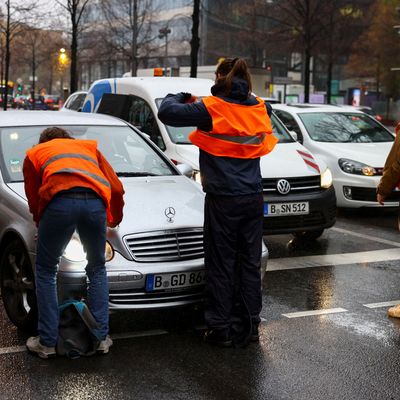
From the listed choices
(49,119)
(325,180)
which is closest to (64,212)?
(49,119)

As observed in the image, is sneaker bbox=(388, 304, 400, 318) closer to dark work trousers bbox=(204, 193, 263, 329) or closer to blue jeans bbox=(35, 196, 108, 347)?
dark work trousers bbox=(204, 193, 263, 329)

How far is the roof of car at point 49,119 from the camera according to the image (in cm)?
643

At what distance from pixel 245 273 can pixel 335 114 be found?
7.86 meters

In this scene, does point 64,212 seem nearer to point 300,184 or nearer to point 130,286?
point 130,286

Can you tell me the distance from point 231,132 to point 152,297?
49.9 inches

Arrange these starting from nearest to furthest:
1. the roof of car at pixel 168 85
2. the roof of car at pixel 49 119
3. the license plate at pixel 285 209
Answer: the roof of car at pixel 49 119 → the license plate at pixel 285 209 → the roof of car at pixel 168 85

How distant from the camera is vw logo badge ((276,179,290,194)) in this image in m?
8.39

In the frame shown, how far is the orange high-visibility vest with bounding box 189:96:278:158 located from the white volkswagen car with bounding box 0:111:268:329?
64cm

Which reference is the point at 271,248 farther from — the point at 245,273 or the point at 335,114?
the point at 335,114

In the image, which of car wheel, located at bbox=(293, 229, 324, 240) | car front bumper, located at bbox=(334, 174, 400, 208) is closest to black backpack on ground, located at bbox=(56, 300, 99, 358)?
car wheel, located at bbox=(293, 229, 324, 240)

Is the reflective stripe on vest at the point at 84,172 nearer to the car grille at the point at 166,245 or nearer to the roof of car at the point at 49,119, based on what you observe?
the car grille at the point at 166,245

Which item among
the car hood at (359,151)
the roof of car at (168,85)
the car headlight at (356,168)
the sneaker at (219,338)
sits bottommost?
the sneaker at (219,338)

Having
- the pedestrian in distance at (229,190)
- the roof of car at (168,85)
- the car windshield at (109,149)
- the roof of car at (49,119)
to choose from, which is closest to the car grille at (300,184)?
the car windshield at (109,149)

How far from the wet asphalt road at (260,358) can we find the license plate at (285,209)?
50.3 inches
